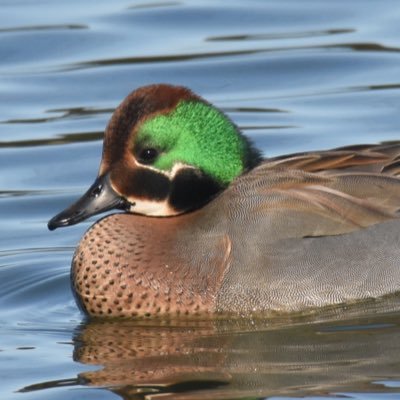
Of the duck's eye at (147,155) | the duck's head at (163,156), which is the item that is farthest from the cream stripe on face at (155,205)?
the duck's eye at (147,155)

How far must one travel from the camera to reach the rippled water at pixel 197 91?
25.1 ft

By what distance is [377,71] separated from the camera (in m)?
13.6

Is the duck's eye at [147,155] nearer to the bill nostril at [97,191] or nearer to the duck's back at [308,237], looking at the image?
the bill nostril at [97,191]

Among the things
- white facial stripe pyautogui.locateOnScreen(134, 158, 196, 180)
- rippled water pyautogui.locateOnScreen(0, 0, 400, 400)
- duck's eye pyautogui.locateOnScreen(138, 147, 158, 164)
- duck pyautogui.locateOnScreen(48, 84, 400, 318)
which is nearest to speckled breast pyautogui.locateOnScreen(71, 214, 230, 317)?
duck pyautogui.locateOnScreen(48, 84, 400, 318)

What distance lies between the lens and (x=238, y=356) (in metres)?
7.96

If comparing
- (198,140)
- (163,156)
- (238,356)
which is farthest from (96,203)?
(238,356)

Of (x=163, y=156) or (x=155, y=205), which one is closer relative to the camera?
(x=163, y=156)

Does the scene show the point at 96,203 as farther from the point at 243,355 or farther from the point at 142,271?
the point at 243,355

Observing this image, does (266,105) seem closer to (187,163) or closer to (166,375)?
(187,163)

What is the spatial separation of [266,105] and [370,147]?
3.82m

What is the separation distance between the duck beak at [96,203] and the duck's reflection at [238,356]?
1.94 ft

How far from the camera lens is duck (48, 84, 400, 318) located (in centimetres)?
855

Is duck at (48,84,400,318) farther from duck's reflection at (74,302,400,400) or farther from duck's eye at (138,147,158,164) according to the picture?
duck's reflection at (74,302,400,400)

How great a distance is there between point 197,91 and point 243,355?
561cm
